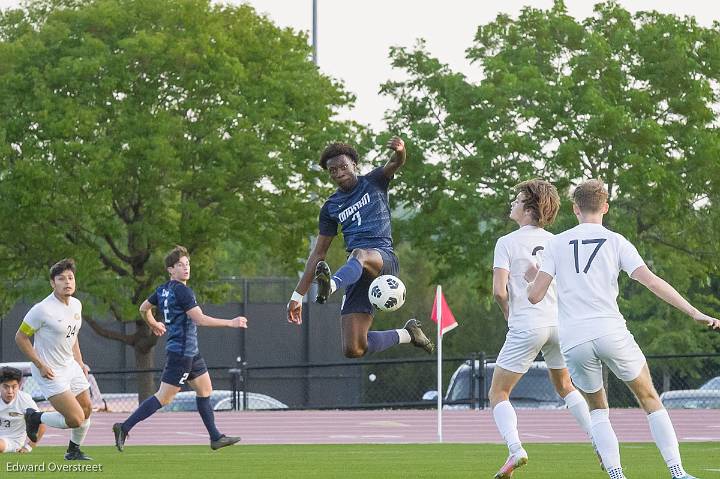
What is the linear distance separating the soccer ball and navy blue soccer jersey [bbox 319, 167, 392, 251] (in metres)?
0.40

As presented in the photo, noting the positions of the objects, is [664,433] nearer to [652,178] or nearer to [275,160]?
[652,178]

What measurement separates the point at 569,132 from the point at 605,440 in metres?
25.2

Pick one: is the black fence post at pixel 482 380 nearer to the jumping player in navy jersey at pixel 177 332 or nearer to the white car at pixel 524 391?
the white car at pixel 524 391

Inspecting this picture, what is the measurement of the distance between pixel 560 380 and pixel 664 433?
2.26 meters

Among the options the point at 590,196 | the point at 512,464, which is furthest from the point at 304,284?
the point at 590,196

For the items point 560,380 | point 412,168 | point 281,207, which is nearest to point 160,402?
point 560,380

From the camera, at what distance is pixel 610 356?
881cm

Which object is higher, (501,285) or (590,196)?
(590,196)

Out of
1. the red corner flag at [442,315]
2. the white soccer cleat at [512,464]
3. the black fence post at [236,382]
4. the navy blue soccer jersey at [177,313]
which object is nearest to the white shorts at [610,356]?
the white soccer cleat at [512,464]

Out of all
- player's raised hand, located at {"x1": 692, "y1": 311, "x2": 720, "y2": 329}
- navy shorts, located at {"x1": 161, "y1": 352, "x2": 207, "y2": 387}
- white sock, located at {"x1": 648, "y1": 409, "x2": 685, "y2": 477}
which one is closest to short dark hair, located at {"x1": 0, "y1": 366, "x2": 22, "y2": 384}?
navy shorts, located at {"x1": 161, "y1": 352, "x2": 207, "y2": 387}

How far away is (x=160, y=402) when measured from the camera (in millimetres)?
14891

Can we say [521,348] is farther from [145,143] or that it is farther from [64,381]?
[145,143]

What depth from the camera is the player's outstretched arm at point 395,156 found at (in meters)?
11.7

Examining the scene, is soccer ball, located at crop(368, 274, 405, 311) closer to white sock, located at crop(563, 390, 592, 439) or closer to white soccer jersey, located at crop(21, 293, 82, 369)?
white sock, located at crop(563, 390, 592, 439)
